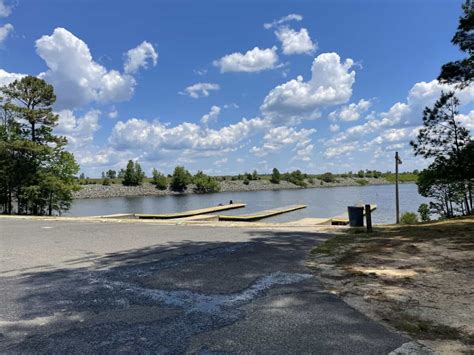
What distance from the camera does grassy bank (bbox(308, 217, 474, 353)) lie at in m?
3.65

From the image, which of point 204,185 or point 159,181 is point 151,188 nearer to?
point 159,181

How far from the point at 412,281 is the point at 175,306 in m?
3.47

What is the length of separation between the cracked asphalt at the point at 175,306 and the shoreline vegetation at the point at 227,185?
6022cm

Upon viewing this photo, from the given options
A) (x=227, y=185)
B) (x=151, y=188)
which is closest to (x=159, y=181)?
(x=151, y=188)

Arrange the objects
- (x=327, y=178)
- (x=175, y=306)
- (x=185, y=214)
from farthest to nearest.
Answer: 1. (x=327, y=178)
2. (x=185, y=214)
3. (x=175, y=306)

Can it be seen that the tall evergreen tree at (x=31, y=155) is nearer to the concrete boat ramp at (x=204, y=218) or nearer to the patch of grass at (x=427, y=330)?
the concrete boat ramp at (x=204, y=218)

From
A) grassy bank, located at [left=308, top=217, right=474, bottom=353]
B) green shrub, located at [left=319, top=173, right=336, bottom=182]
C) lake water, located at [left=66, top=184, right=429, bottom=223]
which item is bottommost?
lake water, located at [left=66, top=184, right=429, bottom=223]

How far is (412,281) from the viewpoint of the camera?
5277 millimetres

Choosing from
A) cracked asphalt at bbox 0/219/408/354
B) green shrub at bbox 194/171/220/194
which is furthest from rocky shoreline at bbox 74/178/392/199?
cracked asphalt at bbox 0/219/408/354

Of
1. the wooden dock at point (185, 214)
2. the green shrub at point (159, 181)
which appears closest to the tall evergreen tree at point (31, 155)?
the wooden dock at point (185, 214)

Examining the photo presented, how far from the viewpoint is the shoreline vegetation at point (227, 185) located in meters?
84.9

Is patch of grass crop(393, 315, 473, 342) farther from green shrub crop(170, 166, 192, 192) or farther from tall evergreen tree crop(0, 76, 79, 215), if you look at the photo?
green shrub crop(170, 166, 192, 192)

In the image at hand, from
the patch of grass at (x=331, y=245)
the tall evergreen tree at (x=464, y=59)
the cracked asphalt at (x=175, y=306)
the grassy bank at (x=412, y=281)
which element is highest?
the tall evergreen tree at (x=464, y=59)

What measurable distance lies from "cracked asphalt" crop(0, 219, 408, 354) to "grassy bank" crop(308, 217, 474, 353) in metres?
0.35
